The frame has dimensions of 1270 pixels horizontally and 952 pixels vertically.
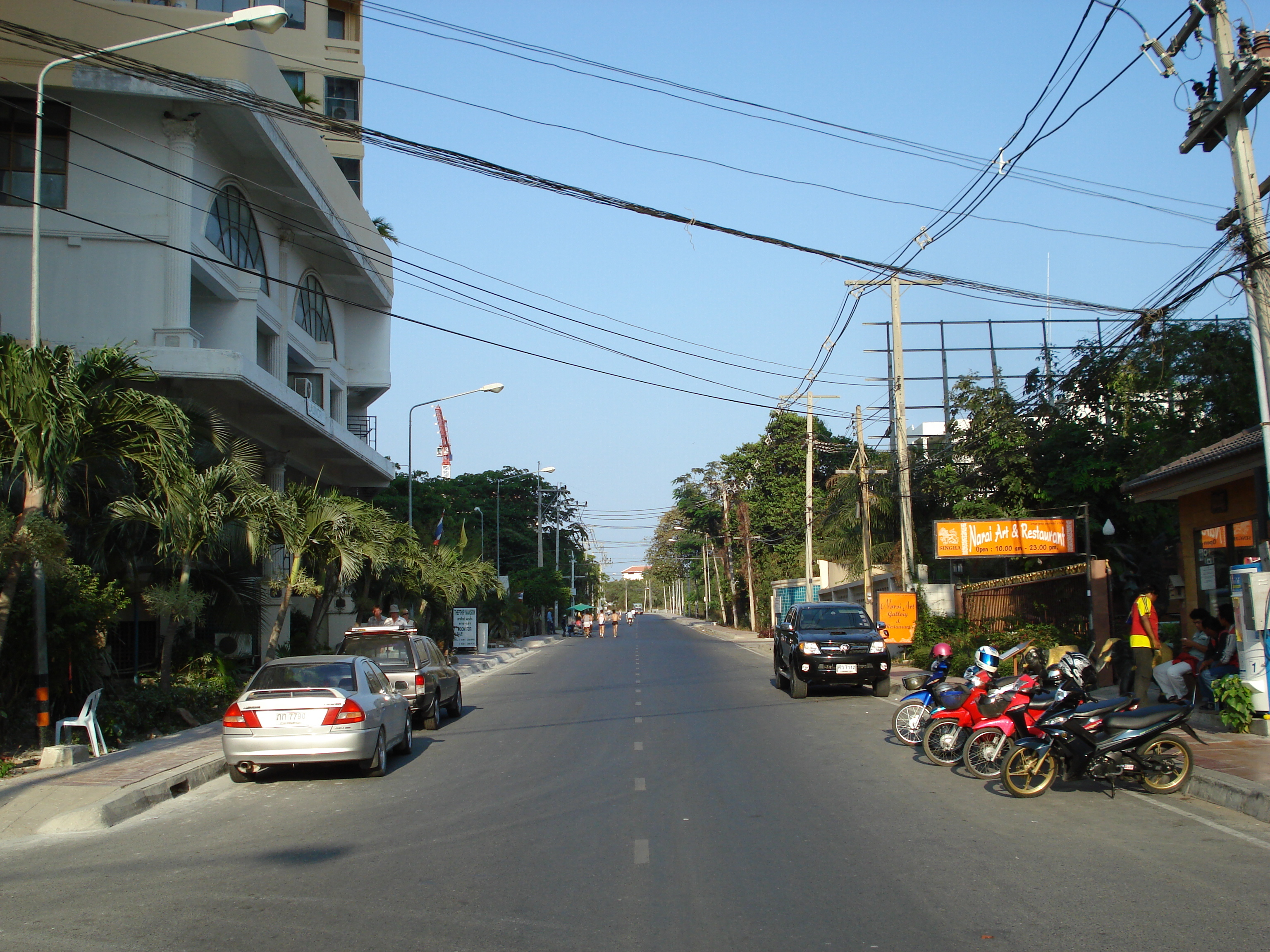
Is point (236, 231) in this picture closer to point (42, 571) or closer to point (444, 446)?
point (42, 571)

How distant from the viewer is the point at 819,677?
64.1ft

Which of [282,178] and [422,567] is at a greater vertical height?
[282,178]

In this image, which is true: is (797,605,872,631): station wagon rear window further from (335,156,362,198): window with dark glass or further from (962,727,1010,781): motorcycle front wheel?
(335,156,362,198): window with dark glass

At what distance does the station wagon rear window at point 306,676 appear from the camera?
1189cm

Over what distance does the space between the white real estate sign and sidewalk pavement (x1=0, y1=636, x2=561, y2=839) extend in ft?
84.5

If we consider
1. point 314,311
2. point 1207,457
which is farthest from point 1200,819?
point 314,311

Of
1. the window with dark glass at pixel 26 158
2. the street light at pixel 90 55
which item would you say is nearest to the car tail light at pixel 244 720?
the street light at pixel 90 55

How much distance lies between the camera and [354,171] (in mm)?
42906

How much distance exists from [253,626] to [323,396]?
13247mm

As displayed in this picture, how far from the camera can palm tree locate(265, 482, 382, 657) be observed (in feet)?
65.0

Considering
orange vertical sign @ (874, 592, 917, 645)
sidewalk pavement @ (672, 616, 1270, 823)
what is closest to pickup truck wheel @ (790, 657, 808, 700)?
orange vertical sign @ (874, 592, 917, 645)

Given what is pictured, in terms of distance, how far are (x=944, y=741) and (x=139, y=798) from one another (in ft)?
28.0

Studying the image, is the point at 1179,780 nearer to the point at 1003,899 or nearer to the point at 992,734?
the point at 992,734

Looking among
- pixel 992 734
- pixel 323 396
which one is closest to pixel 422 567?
pixel 323 396
